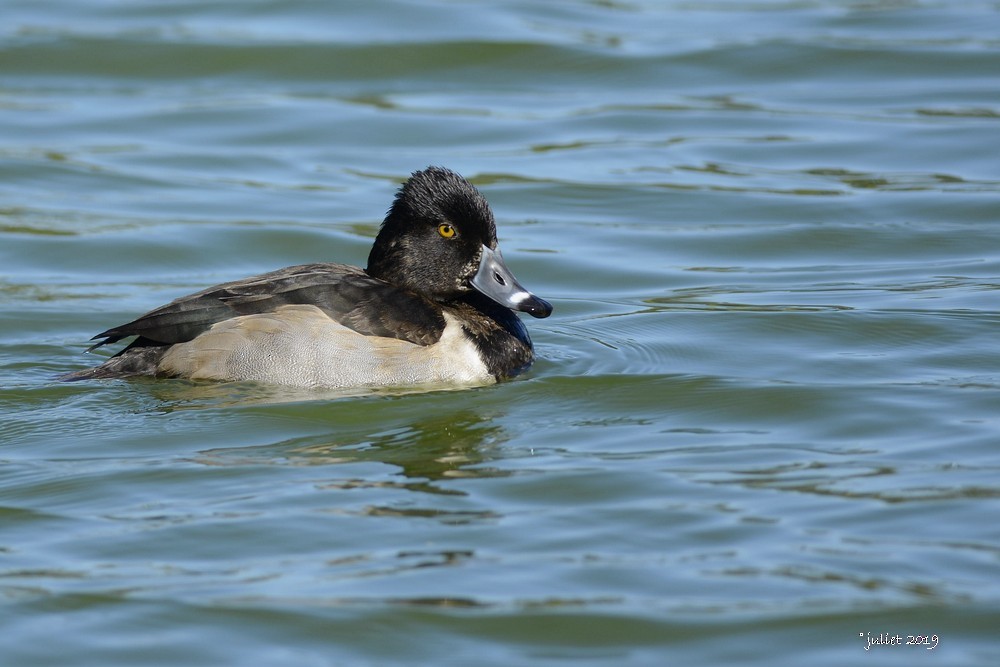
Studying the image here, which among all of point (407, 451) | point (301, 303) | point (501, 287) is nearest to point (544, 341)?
point (501, 287)

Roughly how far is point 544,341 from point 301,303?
6.06 ft

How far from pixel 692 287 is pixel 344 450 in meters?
3.86

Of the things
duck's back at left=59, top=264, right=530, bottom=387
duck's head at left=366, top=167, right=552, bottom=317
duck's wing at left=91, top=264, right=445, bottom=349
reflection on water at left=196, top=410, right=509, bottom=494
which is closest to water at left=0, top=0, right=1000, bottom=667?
reflection on water at left=196, top=410, right=509, bottom=494

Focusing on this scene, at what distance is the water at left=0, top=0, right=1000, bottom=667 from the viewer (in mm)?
5418

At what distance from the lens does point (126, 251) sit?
440 inches

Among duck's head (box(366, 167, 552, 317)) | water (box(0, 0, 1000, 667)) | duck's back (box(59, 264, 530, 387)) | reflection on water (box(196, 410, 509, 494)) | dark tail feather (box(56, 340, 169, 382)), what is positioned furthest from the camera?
duck's head (box(366, 167, 552, 317))

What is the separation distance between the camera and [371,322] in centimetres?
786

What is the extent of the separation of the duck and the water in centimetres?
18

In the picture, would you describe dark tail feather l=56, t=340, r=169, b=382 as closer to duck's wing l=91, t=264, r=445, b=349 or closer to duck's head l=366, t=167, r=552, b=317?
duck's wing l=91, t=264, r=445, b=349

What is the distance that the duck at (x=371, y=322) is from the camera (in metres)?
7.81

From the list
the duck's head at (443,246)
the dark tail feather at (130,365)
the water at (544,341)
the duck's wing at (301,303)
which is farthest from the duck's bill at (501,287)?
the dark tail feather at (130,365)

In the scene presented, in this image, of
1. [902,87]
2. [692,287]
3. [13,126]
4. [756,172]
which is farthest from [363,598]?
[902,87]

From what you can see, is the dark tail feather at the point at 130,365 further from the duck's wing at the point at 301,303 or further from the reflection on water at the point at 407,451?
the reflection on water at the point at 407,451

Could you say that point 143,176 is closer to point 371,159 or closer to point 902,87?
point 371,159
